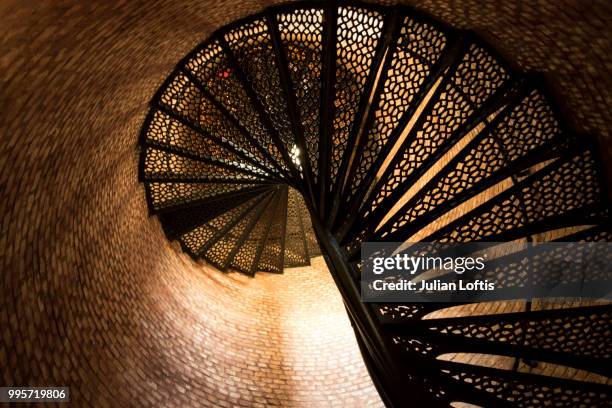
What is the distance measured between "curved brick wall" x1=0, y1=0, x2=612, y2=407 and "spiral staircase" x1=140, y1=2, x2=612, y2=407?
0.69 ft

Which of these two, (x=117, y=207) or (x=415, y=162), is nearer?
(x=415, y=162)

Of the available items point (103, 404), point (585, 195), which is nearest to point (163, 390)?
point (103, 404)

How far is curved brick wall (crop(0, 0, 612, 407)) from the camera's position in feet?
6.74

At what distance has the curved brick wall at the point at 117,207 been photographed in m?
2.05

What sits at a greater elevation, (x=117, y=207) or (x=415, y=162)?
(x=415, y=162)

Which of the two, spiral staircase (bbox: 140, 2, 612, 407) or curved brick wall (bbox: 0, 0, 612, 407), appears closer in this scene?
curved brick wall (bbox: 0, 0, 612, 407)

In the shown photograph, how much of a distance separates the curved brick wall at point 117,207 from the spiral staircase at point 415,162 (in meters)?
0.21

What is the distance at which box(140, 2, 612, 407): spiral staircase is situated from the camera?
2.49 metres

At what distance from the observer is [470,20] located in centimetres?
271

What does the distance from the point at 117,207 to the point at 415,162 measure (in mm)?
2645

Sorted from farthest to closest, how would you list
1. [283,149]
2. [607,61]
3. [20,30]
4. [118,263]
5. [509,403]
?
[118,263] → [283,149] → [509,403] → [607,61] → [20,30]

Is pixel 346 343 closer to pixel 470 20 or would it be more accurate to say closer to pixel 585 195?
pixel 585 195

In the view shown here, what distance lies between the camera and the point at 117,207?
355 cm

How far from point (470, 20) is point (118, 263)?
3489mm
